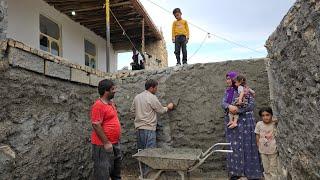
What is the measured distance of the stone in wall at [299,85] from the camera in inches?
90.6

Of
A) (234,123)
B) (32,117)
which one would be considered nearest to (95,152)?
(32,117)

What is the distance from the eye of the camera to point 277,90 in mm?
3516

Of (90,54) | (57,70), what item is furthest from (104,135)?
(90,54)

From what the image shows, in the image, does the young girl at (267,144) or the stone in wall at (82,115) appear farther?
the young girl at (267,144)

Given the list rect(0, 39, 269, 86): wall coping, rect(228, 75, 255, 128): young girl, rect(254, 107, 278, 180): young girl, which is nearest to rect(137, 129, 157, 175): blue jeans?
rect(0, 39, 269, 86): wall coping

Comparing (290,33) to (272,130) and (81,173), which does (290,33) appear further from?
(81,173)

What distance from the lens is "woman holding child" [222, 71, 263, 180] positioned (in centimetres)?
512

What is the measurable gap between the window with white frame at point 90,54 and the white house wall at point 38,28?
0.15 metres

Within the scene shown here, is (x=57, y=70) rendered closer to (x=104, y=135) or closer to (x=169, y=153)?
(x=104, y=135)

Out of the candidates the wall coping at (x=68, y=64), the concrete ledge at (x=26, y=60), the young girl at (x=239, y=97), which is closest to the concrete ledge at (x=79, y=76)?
the wall coping at (x=68, y=64)

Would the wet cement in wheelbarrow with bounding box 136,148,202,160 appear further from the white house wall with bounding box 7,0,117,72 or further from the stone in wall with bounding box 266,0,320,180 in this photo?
the white house wall with bounding box 7,0,117,72

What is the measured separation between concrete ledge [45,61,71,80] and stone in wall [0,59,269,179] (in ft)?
0.31

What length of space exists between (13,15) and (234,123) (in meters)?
5.06

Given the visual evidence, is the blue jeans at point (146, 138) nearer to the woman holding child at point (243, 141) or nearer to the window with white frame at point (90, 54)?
the woman holding child at point (243, 141)
